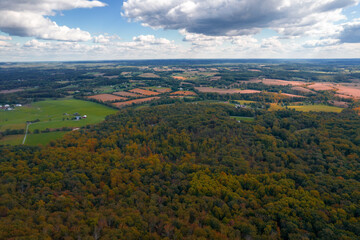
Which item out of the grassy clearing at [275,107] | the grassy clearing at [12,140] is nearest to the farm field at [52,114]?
the grassy clearing at [12,140]

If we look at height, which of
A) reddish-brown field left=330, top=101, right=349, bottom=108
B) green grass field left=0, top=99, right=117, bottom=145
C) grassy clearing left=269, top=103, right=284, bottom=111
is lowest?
green grass field left=0, top=99, right=117, bottom=145

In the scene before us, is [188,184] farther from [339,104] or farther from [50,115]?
[339,104]

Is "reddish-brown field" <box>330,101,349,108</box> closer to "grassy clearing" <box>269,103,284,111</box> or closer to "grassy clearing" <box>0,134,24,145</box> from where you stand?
"grassy clearing" <box>269,103,284,111</box>

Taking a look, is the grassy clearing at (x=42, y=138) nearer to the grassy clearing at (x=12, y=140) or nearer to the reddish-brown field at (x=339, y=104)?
the grassy clearing at (x=12, y=140)

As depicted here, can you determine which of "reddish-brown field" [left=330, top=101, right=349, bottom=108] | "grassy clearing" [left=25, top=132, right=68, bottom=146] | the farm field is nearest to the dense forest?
"grassy clearing" [left=25, top=132, right=68, bottom=146]

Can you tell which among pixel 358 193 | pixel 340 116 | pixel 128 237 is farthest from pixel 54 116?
pixel 340 116

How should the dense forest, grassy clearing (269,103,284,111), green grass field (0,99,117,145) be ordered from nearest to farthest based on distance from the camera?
the dense forest < green grass field (0,99,117,145) < grassy clearing (269,103,284,111)

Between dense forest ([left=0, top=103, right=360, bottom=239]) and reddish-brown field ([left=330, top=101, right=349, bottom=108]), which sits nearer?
dense forest ([left=0, top=103, right=360, bottom=239])
